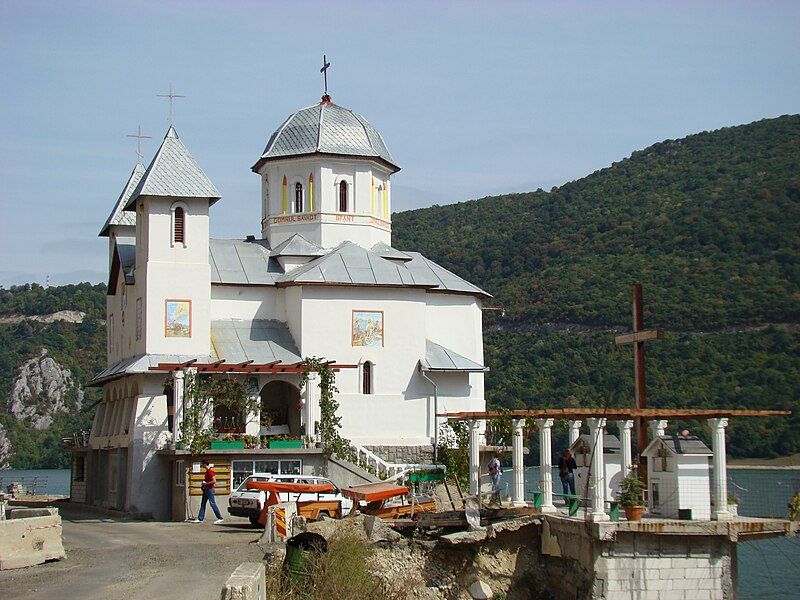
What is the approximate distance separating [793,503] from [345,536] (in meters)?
9.42

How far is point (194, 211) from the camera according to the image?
130 feet

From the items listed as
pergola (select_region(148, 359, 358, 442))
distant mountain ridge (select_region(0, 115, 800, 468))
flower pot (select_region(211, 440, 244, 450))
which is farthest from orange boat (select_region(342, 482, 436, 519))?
distant mountain ridge (select_region(0, 115, 800, 468))

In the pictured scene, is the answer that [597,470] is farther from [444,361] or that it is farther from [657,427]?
[444,361]

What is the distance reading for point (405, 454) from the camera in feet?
132

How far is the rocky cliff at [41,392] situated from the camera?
109 m

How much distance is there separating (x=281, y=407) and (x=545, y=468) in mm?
16590

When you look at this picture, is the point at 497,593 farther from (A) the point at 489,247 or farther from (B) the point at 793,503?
(A) the point at 489,247

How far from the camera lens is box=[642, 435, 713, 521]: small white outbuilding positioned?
84.1ft

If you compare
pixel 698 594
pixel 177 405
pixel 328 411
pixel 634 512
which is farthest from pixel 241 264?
pixel 698 594

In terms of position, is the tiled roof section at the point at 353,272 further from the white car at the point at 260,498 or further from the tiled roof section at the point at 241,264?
the white car at the point at 260,498

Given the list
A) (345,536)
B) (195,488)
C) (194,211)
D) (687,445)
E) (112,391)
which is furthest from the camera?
(112,391)

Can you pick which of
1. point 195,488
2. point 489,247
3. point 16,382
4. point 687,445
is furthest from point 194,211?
point 16,382

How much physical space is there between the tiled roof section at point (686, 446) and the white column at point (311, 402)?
1425cm

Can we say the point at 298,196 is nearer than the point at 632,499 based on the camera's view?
No
